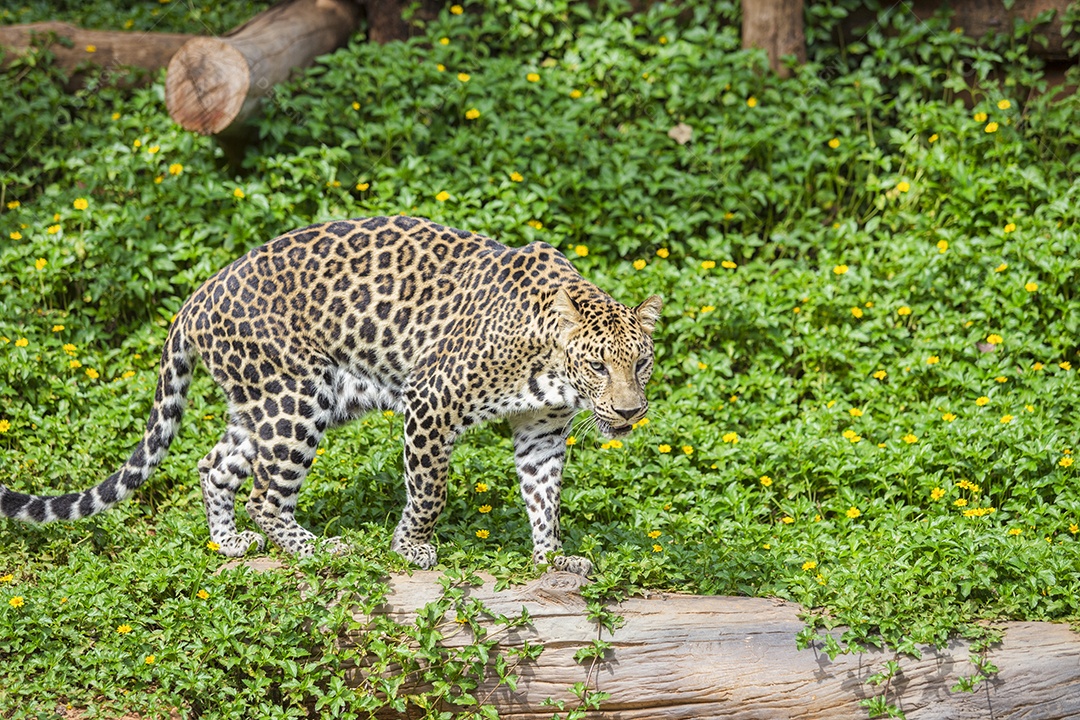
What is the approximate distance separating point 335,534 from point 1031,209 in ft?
22.1

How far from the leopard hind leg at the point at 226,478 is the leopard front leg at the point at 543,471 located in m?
1.64

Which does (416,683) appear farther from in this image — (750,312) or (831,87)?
(831,87)

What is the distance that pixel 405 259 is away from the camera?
7109mm

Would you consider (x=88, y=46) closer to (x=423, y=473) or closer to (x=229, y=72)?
(x=229, y=72)

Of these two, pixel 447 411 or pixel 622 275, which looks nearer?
pixel 447 411

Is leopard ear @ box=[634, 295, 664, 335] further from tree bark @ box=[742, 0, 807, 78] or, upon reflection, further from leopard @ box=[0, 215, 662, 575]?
tree bark @ box=[742, 0, 807, 78]

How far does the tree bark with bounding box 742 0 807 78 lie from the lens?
11.6m

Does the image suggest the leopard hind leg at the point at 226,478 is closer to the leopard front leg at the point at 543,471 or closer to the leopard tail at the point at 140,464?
the leopard tail at the point at 140,464

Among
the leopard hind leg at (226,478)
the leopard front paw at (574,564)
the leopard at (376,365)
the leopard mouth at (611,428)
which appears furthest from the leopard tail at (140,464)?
the leopard mouth at (611,428)

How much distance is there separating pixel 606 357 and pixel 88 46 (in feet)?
25.9

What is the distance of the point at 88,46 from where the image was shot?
1173cm

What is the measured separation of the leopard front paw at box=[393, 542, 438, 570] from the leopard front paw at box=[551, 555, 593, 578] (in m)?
0.70

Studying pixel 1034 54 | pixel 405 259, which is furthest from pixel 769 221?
pixel 405 259

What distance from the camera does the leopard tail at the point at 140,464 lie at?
6.74 m
